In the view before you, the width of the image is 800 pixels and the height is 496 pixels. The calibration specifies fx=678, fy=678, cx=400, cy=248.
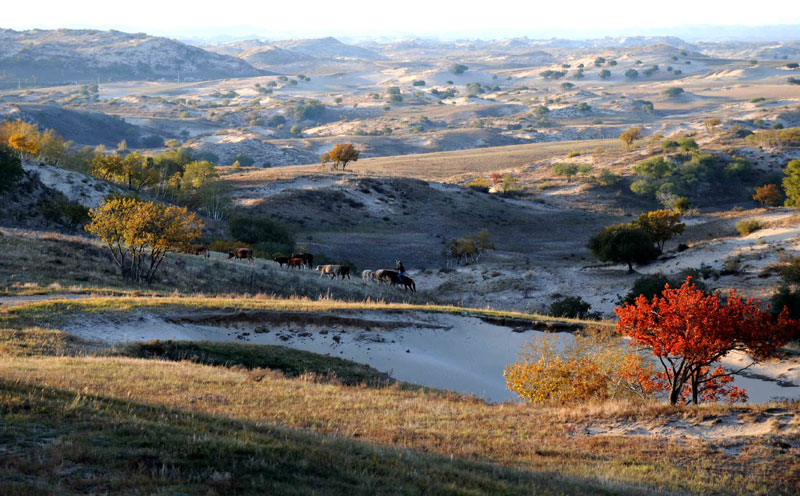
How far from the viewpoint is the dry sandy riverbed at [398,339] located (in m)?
23.3

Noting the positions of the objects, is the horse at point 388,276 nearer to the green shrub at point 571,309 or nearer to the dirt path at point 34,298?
the green shrub at point 571,309

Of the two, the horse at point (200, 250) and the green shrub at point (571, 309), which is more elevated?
the horse at point (200, 250)

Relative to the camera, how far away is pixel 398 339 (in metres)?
26.4

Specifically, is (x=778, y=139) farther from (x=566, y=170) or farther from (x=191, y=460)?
(x=191, y=460)

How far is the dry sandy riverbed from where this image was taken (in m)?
23.3

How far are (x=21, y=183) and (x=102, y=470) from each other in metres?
57.2

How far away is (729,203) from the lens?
9338 centimetres

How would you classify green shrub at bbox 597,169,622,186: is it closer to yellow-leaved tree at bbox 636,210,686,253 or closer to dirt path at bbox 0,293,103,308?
yellow-leaved tree at bbox 636,210,686,253

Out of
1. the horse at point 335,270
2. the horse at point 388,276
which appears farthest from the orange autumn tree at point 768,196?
the horse at point 335,270

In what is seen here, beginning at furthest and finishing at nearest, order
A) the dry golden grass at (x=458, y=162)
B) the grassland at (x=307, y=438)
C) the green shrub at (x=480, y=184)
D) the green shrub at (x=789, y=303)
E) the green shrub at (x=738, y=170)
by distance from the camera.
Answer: the dry golden grass at (x=458, y=162) < the green shrub at (x=738, y=170) < the green shrub at (x=480, y=184) < the green shrub at (x=789, y=303) < the grassland at (x=307, y=438)

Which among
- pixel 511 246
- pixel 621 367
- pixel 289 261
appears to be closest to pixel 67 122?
pixel 511 246

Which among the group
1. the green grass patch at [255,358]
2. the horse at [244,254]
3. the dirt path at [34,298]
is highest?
the dirt path at [34,298]

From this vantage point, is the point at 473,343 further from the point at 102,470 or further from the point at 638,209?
the point at 638,209

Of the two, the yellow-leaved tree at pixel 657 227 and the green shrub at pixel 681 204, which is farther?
the green shrub at pixel 681 204
